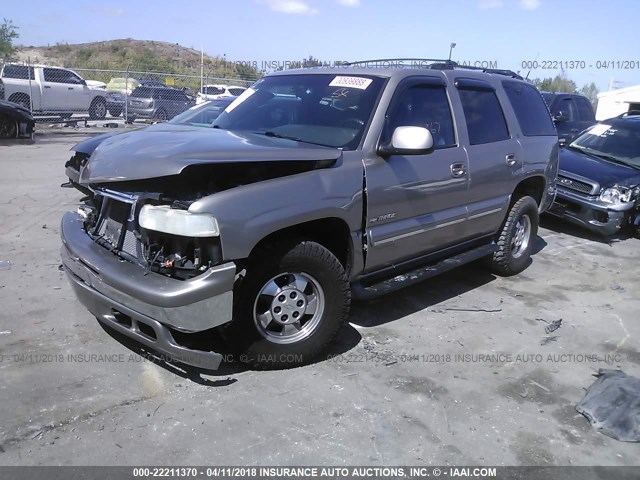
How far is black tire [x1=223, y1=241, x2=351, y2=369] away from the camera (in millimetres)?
3359

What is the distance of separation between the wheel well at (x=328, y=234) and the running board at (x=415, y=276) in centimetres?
24

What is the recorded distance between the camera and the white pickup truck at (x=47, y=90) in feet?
55.9

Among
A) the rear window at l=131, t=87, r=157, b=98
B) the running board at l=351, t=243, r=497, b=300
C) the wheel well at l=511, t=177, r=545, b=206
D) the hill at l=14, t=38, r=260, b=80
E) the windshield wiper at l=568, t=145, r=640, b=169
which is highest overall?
the hill at l=14, t=38, r=260, b=80

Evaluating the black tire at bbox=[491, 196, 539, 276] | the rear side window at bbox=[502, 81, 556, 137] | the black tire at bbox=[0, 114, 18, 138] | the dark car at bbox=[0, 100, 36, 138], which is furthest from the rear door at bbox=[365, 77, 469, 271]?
the black tire at bbox=[0, 114, 18, 138]

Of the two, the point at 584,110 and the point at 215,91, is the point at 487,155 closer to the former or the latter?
the point at 584,110

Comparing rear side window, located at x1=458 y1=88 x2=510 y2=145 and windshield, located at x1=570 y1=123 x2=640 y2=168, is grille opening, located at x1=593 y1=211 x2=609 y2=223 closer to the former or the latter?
windshield, located at x1=570 y1=123 x2=640 y2=168

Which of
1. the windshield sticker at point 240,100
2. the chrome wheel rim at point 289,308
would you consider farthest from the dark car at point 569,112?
the chrome wheel rim at point 289,308

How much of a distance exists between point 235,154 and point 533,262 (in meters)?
4.69

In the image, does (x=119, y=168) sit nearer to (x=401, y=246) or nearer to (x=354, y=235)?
(x=354, y=235)

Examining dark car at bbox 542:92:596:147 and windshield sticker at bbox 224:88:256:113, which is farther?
dark car at bbox 542:92:596:147

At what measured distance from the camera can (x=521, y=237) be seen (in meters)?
6.07

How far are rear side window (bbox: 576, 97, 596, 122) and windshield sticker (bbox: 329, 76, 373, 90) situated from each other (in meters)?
11.2

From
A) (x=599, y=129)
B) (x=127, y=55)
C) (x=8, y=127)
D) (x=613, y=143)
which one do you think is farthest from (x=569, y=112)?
(x=127, y=55)

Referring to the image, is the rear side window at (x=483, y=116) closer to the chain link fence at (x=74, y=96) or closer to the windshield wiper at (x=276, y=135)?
the windshield wiper at (x=276, y=135)
